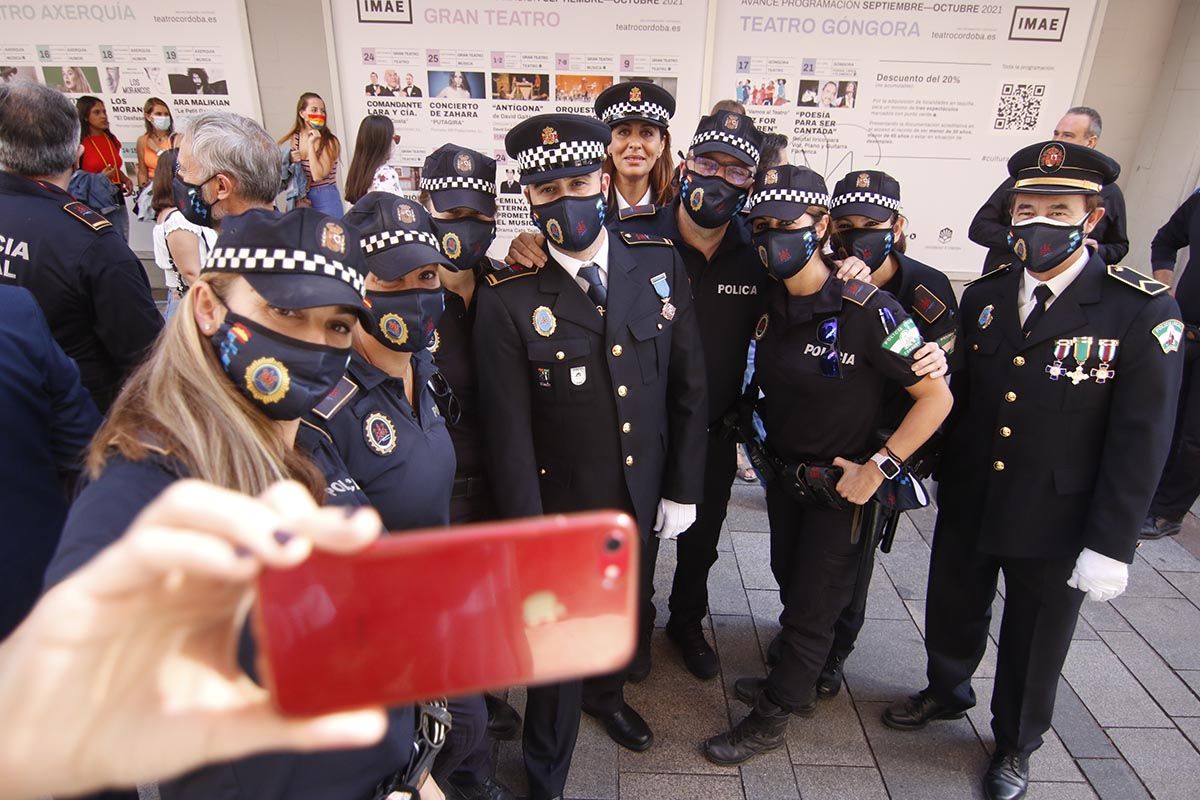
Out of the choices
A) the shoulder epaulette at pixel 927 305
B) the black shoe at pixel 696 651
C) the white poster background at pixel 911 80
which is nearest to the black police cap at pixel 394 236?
the shoulder epaulette at pixel 927 305

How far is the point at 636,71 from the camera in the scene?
565cm

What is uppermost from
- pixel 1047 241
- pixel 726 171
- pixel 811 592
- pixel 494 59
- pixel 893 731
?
pixel 494 59

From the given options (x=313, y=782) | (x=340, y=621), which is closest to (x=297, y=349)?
(x=340, y=621)

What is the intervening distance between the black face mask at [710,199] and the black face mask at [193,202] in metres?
1.93

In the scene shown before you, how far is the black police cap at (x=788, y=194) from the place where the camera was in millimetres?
2369

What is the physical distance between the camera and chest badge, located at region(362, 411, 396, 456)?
1769 millimetres

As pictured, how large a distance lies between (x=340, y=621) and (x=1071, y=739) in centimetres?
337

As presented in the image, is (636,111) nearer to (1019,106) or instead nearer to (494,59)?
(494,59)

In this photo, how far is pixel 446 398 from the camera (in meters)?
2.36

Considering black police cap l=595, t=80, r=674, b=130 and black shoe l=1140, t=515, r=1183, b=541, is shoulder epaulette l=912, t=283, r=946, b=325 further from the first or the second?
black shoe l=1140, t=515, r=1183, b=541

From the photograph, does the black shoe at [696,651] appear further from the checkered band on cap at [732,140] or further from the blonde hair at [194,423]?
the blonde hair at [194,423]

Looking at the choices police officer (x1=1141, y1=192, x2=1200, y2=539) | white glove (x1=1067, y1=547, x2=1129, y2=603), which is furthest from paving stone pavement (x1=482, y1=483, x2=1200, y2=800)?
white glove (x1=1067, y1=547, x2=1129, y2=603)

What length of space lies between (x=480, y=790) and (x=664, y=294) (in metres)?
1.98

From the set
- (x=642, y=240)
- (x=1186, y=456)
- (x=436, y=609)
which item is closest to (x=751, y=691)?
(x=642, y=240)
